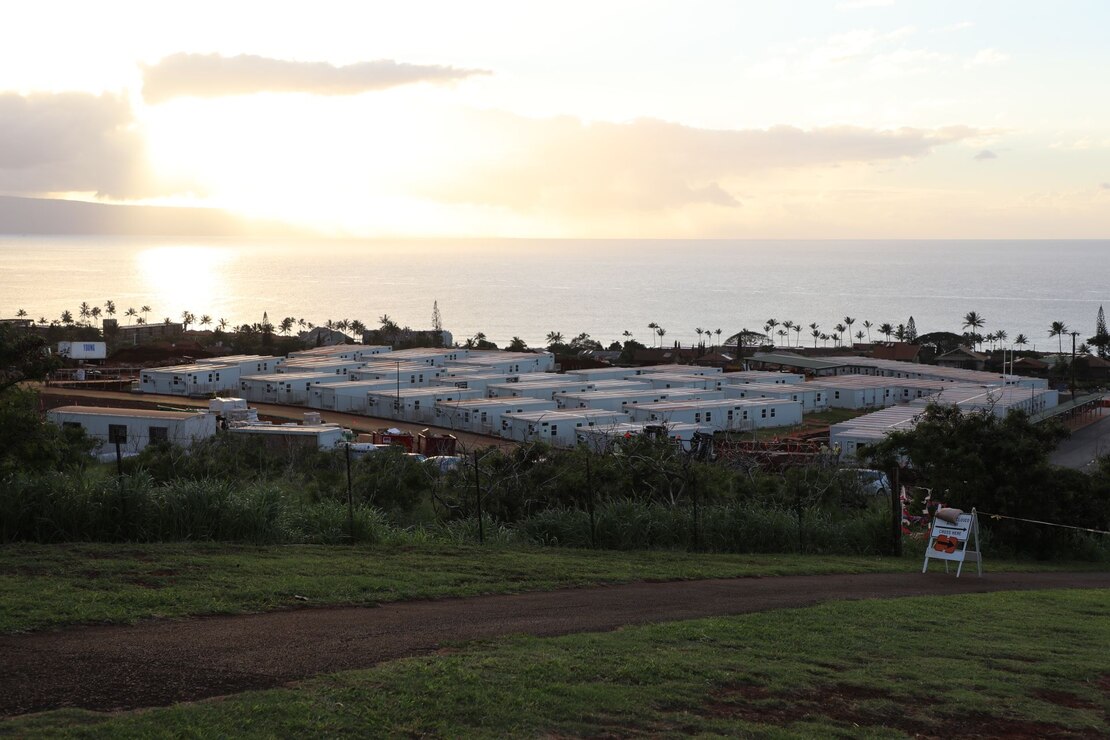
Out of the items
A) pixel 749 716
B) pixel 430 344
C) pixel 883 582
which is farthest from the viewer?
pixel 430 344

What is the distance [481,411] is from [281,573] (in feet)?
121

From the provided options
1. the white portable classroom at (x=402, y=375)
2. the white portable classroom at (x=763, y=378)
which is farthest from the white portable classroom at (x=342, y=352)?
the white portable classroom at (x=763, y=378)

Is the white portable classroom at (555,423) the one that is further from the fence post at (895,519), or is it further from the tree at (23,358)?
the tree at (23,358)

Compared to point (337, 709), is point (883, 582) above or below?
below

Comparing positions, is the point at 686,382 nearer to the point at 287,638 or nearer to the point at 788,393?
the point at 788,393

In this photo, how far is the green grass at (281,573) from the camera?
8523mm

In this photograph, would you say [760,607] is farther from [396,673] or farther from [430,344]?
[430,344]

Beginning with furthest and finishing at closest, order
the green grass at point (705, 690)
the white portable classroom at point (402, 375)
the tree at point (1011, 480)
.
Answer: the white portable classroom at point (402, 375) → the tree at point (1011, 480) → the green grass at point (705, 690)

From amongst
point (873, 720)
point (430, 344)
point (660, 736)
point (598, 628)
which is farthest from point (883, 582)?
point (430, 344)

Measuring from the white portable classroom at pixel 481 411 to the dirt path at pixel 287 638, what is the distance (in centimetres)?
3536

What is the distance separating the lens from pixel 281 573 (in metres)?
10.2

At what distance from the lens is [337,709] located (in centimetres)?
612

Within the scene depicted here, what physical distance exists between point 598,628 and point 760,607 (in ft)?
7.14

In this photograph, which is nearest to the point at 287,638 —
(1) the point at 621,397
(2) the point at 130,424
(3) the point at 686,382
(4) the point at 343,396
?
(2) the point at 130,424
